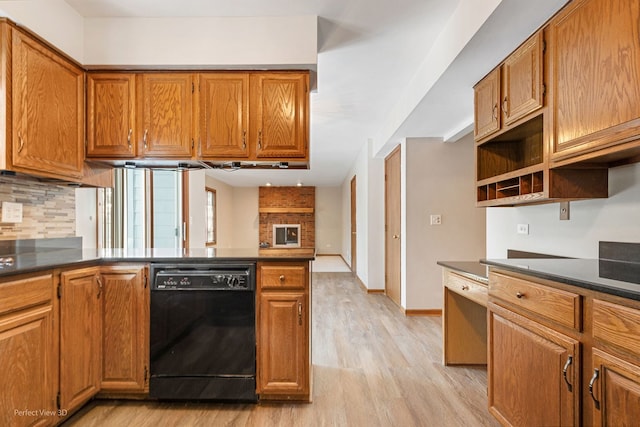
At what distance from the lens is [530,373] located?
146 centimetres

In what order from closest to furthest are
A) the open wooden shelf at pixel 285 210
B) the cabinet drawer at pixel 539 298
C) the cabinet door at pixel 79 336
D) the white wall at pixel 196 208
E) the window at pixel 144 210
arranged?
the cabinet drawer at pixel 539 298 < the cabinet door at pixel 79 336 < the window at pixel 144 210 < the white wall at pixel 196 208 < the open wooden shelf at pixel 285 210

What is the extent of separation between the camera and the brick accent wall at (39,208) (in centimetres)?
207

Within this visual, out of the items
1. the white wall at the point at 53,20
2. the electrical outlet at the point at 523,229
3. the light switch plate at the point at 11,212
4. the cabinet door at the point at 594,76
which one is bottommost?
the electrical outlet at the point at 523,229

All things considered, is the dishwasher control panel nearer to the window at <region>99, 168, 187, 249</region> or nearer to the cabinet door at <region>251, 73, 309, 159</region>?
the cabinet door at <region>251, 73, 309, 159</region>

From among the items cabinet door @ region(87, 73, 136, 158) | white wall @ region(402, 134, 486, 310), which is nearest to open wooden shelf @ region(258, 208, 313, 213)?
white wall @ region(402, 134, 486, 310)

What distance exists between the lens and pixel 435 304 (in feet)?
13.2

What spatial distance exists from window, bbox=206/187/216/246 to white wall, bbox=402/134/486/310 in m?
6.20

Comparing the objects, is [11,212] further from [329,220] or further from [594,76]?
[329,220]

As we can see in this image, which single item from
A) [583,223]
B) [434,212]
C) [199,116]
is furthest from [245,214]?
[583,223]

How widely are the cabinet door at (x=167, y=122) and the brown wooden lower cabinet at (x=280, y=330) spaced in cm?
101

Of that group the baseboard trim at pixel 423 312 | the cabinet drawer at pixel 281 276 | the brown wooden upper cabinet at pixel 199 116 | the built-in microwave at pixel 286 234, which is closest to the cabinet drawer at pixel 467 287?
the cabinet drawer at pixel 281 276

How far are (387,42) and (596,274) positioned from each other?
2.00 m

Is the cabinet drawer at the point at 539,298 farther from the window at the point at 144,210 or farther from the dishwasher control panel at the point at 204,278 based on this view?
the window at the point at 144,210

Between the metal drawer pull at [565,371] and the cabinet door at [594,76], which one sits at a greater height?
the cabinet door at [594,76]
